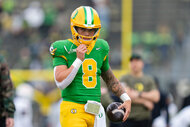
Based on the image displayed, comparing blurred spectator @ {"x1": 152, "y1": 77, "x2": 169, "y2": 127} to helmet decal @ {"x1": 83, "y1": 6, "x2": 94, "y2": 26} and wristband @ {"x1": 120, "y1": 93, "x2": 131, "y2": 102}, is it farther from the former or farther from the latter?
helmet decal @ {"x1": 83, "y1": 6, "x2": 94, "y2": 26}

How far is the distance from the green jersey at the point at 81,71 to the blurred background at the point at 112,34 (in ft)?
28.7

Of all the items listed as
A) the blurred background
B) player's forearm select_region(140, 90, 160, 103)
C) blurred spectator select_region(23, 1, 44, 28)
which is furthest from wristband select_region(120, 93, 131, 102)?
blurred spectator select_region(23, 1, 44, 28)

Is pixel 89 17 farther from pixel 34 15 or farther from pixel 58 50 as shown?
pixel 34 15

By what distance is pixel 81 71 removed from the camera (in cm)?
461

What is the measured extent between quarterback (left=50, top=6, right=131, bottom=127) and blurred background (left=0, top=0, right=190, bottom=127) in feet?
28.8

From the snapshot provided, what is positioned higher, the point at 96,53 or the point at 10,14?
the point at 96,53

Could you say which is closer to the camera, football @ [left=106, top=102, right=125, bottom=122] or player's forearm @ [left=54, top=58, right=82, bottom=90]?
player's forearm @ [left=54, top=58, right=82, bottom=90]

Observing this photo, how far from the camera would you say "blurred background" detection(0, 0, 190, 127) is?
45.5ft

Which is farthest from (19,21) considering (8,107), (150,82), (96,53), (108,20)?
(96,53)

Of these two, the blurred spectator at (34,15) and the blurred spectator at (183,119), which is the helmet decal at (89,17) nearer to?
the blurred spectator at (183,119)

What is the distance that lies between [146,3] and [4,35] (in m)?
4.52

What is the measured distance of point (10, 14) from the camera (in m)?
14.8

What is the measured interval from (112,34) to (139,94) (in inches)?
272

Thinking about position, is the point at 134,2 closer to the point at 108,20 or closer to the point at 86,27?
the point at 108,20
